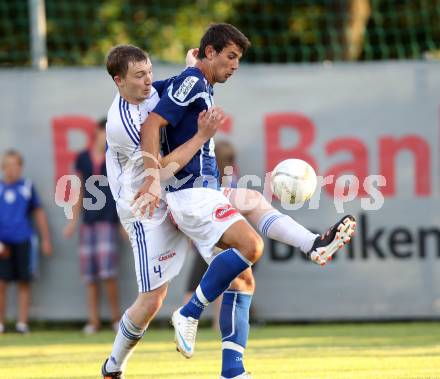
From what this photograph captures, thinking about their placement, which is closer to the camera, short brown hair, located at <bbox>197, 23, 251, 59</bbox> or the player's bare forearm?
the player's bare forearm

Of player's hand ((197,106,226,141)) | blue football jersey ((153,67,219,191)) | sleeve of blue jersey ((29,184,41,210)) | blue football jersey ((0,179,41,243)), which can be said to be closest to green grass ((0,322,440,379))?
blue football jersey ((0,179,41,243))

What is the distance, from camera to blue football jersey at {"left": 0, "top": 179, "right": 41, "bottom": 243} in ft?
36.1

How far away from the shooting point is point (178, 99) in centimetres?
623

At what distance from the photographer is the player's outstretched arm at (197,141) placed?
Result: 6.16m

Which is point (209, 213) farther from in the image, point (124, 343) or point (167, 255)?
point (124, 343)

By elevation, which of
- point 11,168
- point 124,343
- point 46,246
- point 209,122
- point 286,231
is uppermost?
point 209,122

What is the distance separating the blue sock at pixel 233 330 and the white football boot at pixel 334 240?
1.84 ft

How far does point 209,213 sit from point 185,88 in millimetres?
760

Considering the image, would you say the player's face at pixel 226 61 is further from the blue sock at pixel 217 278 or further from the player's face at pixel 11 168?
the player's face at pixel 11 168

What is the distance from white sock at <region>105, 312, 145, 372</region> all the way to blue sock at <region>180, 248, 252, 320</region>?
0.49 meters

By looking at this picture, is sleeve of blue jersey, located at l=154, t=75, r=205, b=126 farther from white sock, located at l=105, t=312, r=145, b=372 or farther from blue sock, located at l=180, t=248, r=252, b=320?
white sock, located at l=105, t=312, r=145, b=372

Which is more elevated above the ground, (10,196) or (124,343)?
(10,196)

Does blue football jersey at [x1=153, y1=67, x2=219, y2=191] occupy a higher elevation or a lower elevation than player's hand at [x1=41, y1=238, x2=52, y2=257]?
higher

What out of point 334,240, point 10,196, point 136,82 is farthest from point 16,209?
point 334,240
